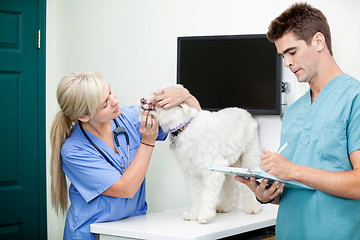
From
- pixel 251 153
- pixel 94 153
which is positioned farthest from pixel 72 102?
pixel 251 153

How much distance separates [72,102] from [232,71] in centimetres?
92

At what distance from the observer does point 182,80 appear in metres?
2.46

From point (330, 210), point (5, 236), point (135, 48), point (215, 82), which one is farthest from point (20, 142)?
point (330, 210)

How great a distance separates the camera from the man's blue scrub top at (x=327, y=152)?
1316 mm

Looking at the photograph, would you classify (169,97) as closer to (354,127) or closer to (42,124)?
(354,127)

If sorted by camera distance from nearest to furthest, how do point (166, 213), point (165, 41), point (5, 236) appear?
point (166, 213) < point (165, 41) < point (5, 236)

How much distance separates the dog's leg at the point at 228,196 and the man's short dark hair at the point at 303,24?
984mm

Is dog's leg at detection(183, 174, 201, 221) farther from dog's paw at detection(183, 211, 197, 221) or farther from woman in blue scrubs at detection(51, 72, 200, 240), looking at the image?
woman in blue scrubs at detection(51, 72, 200, 240)

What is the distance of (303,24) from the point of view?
1.38 metres

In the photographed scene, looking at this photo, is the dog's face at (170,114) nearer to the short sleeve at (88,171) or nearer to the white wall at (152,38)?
the short sleeve at (88,171)

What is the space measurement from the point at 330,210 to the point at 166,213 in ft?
3.22

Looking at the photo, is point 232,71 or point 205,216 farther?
point 232,71

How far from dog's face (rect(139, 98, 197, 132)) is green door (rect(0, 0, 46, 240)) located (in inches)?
56.9

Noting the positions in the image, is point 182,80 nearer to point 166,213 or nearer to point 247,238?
point 166,213
